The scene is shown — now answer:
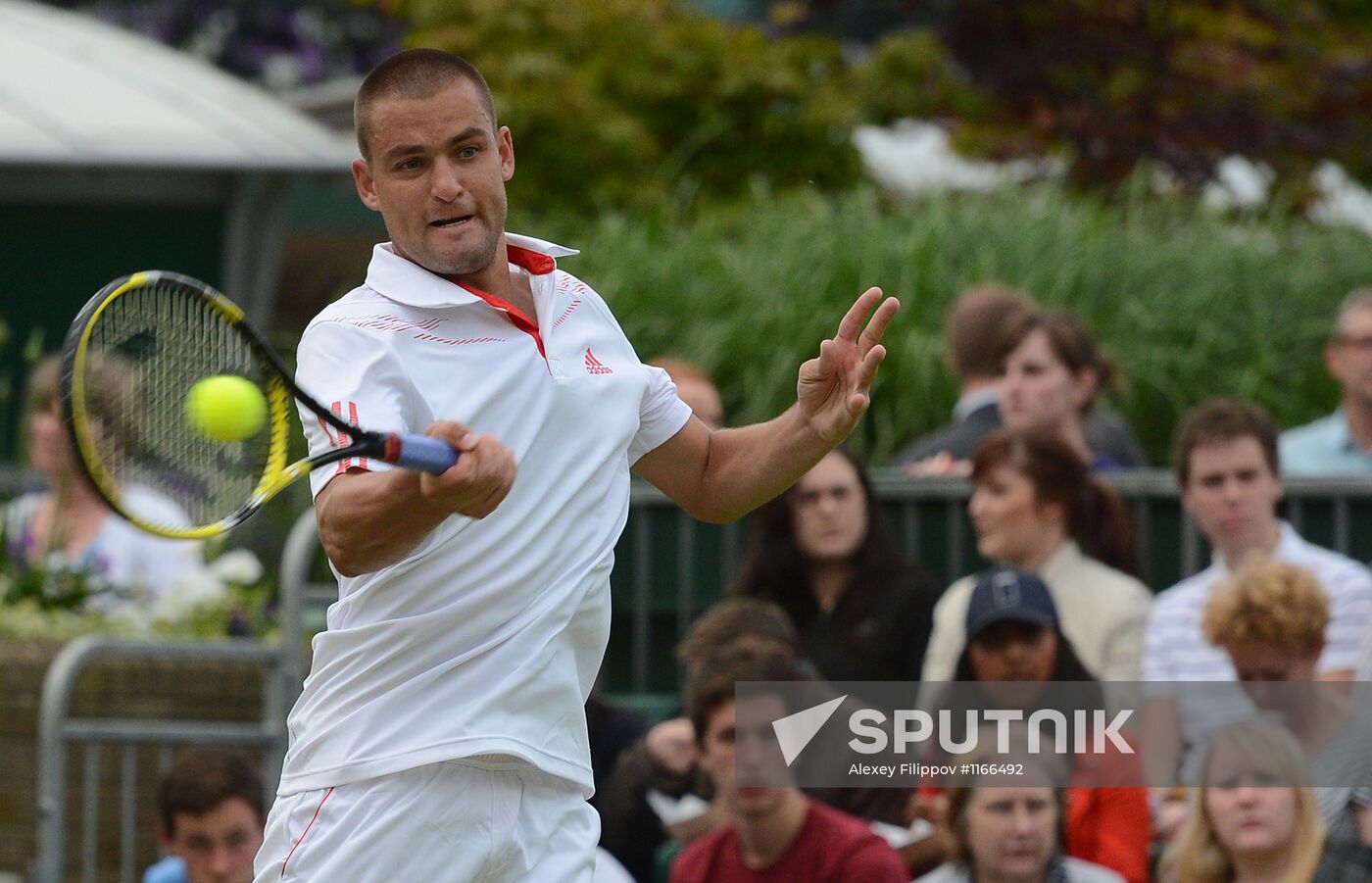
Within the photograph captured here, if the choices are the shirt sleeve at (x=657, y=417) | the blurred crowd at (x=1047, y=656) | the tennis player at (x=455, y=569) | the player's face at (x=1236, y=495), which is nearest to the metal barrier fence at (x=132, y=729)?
the blurred crowd at (x=1047, y=656)

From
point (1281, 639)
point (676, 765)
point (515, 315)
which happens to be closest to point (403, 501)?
point (515, 315)

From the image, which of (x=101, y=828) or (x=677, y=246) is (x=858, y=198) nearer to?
(x=677, y=246)

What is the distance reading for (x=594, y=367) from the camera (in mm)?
4336

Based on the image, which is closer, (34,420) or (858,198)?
(34,420)

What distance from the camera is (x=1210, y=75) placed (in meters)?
14.4

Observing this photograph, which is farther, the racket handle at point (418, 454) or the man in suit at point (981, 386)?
the man in suit at point (981, 386)

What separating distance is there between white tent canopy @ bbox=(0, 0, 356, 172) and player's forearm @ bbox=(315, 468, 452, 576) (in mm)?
12050

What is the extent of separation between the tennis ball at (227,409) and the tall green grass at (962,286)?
6.07 metres

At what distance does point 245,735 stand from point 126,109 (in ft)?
30.8

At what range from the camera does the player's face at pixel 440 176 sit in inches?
164

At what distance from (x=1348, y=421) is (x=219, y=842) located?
4.26 meters

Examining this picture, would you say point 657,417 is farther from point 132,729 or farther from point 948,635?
point 132,729

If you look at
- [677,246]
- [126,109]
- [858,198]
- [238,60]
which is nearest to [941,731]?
[677,246]

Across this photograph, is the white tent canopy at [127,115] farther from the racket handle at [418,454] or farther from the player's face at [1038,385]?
the racket handle at [418,454]
